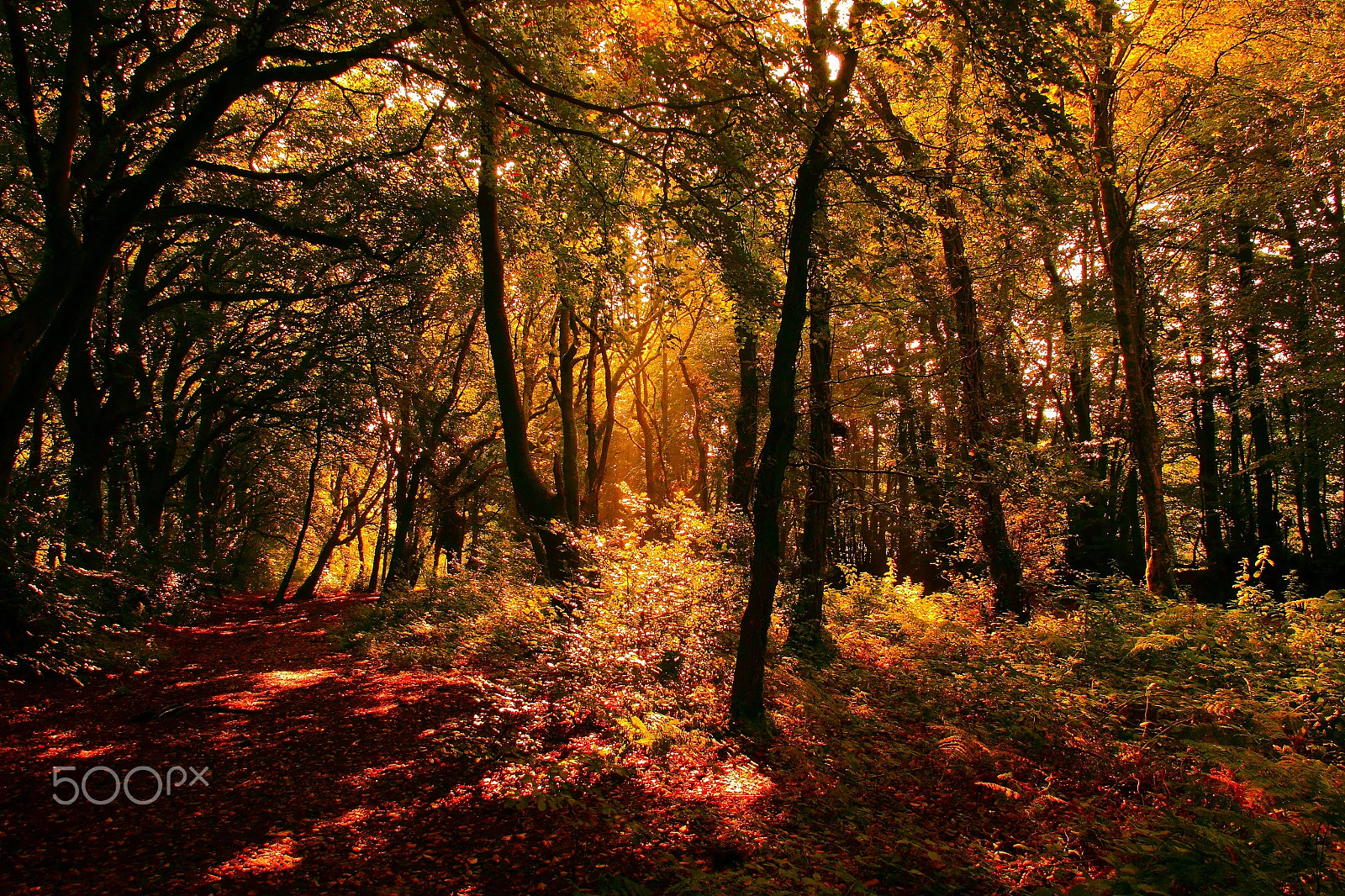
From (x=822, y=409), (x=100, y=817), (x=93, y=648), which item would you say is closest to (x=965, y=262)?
(x=822, y=409)

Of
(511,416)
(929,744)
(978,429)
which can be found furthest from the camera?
(978,429)

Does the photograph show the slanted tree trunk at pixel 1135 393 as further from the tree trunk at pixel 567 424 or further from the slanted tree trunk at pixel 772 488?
the tree trunk at pixel 567 424

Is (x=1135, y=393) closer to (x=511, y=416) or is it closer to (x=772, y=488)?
(x=772, y=488)

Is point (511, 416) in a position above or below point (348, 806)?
above

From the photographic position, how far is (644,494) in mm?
10641

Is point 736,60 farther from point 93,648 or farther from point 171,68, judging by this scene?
point 93,648

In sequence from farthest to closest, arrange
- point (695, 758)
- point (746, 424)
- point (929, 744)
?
1. point (746, 424)
2. point (929, 744)
3. point (695, 758)

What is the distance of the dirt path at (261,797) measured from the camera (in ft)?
13.3

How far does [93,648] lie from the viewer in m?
8.65

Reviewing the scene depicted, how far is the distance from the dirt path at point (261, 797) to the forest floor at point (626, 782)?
26 millimetres

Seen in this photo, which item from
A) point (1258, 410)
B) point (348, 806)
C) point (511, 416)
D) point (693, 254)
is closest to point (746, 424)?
point (693, 254)

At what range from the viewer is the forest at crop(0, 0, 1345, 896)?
4.78 m

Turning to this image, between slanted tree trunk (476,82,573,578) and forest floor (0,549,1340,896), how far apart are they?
1158mm

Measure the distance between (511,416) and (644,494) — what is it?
8.34 ft
